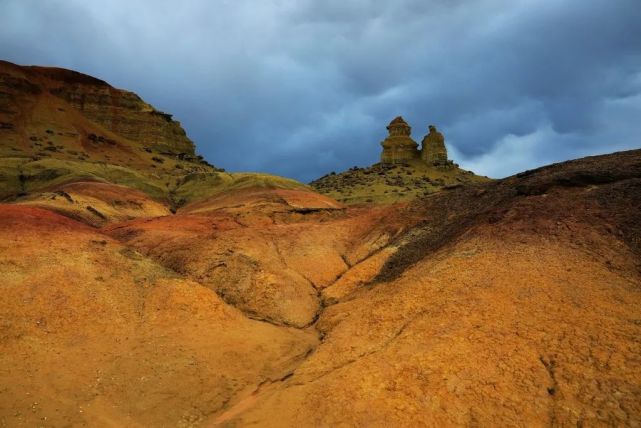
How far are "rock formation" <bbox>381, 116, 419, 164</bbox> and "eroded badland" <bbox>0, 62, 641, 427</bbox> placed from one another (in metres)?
66.2

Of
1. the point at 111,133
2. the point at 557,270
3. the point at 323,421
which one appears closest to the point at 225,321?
the point at 323,421

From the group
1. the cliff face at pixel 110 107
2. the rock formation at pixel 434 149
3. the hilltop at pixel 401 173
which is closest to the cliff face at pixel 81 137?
the cliff face at pixel 110 107

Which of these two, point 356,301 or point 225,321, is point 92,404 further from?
point 356,301

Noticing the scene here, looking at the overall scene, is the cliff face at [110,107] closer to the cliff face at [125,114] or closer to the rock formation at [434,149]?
the cliff face at [125,114]

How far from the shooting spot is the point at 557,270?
1269 cm

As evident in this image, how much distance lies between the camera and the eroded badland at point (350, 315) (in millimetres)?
9266

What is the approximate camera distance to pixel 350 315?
46.3ft

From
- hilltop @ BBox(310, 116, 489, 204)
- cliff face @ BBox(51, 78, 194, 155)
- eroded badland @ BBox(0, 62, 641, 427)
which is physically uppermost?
cliff face @ BBox(51, 78, 194, 155)

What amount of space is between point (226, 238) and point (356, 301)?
7.91 metres

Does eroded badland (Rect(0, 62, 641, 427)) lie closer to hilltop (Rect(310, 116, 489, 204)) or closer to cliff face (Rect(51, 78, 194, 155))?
hilltop (Rect(310, 116, 489, 204))

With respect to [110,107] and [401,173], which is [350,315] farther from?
[110,107]

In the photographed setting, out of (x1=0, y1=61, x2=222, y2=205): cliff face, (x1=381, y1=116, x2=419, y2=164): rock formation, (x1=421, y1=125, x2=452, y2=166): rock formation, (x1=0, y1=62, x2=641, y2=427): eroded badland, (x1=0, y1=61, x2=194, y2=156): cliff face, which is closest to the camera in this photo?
(x1=0, y1=62, x2=641, y2=427): eroded badland

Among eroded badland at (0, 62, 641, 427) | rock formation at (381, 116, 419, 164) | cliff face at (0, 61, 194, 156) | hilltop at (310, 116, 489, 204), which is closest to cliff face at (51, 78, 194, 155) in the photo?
cliff face at (0, 61, 194, 156)

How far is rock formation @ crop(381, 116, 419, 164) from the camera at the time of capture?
292ft
